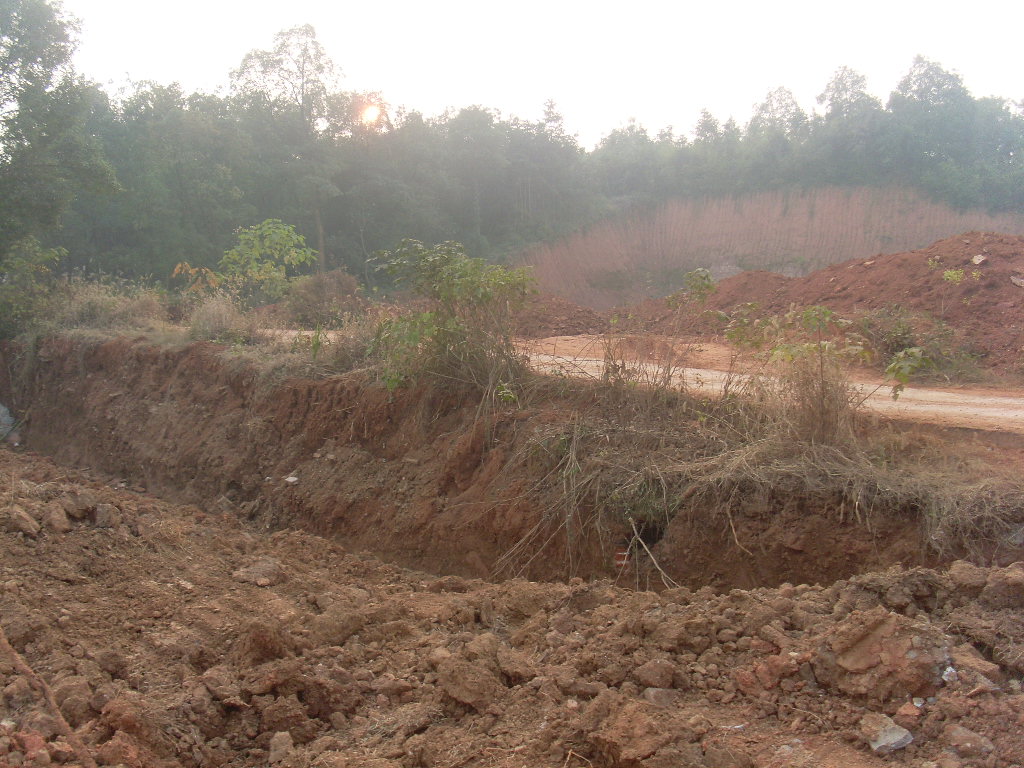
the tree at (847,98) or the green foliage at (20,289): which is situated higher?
the tree at (847,98)

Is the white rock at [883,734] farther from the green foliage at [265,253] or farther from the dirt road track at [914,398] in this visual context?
the green foliage at [265,253]

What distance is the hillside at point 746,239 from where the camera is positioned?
1088 inches

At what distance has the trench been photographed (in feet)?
16.5

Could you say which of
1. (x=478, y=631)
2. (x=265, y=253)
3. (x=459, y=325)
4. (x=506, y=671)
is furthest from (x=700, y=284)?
(x=265, y=253)

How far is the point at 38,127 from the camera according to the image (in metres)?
13.9

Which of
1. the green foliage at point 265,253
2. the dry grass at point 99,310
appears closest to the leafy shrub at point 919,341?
the green foliage at point 265,253

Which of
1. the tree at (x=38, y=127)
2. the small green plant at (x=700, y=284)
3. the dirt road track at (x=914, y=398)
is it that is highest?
the tree at (x=38, y=127)

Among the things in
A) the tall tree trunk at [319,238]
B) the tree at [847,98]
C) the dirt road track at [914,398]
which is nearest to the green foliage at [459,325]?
the dirt road track at [914,398]

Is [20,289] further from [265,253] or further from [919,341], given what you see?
[919,341]

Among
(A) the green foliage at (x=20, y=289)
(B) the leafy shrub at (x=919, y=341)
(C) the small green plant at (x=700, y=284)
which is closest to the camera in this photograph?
(C) the small green plant at (x=700, y=284)

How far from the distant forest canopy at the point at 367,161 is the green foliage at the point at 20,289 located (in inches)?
17.0

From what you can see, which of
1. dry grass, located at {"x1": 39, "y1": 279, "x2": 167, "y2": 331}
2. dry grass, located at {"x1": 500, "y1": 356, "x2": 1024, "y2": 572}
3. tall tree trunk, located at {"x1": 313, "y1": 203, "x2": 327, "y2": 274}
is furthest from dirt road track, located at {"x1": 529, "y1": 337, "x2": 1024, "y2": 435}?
tall tree trunk, located at {"x1": 313, "y1": 203, "x2": 327, "y2": 274}

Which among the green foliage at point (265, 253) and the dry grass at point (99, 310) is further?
the green foliage at point (265, 253)

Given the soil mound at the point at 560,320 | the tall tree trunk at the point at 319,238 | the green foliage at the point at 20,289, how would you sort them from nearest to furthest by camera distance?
the green foliage at the point at 20,289, the soil mound at the point at 560,320, the tall tree trunk at the point at 319,238
